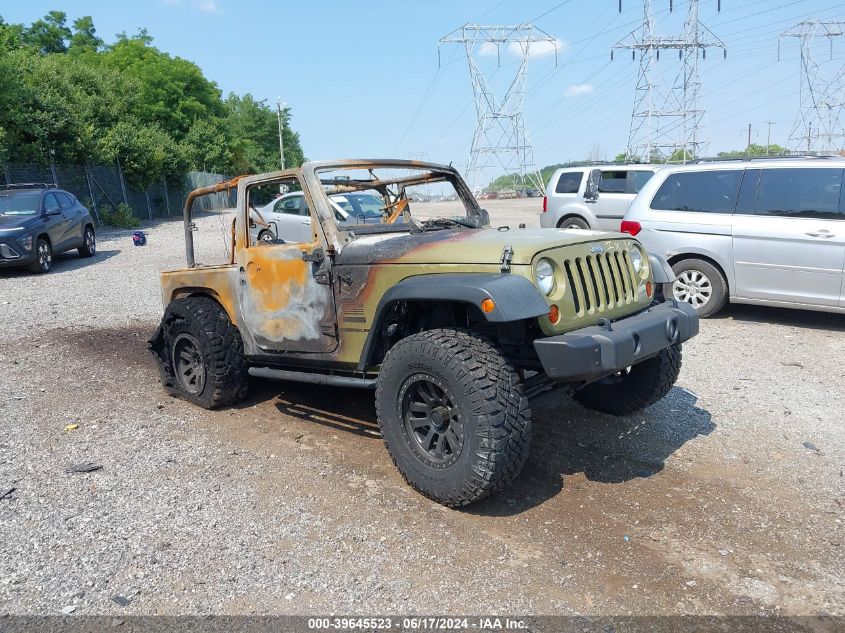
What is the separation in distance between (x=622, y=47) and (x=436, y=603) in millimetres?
46093

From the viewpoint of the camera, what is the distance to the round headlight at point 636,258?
13.4 feet

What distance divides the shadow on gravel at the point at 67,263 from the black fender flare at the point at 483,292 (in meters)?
11.2

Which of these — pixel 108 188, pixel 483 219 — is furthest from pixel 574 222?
pixel 108 188

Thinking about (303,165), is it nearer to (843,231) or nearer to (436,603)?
(436,603)

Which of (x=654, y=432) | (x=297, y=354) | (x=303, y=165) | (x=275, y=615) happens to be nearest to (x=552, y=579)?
(x=275, y=615)

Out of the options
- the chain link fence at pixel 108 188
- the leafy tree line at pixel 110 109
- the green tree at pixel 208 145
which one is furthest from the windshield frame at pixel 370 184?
the green tree at pixel 208 145

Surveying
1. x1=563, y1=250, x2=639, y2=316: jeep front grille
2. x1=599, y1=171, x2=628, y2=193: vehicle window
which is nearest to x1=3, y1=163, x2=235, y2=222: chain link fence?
x1=599, y1=171, x2=628, y2=193: vehicle window

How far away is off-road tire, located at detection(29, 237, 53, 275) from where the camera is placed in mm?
11891

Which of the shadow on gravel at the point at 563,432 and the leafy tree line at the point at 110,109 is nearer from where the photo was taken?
the shadow on gravel at the point at 563,432

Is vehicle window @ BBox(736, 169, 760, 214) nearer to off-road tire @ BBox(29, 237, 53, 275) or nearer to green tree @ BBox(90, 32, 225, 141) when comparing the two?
off-road tire @ BBox(29, 237, 53, 275)

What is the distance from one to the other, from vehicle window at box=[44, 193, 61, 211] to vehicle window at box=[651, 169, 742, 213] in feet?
36.8

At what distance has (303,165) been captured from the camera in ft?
14.4

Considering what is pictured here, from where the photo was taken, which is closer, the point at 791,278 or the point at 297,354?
the point at 297,354

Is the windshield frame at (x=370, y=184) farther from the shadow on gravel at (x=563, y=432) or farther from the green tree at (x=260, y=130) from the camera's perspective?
the green tree at (x=260, y=130)
